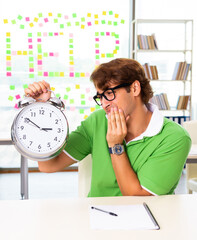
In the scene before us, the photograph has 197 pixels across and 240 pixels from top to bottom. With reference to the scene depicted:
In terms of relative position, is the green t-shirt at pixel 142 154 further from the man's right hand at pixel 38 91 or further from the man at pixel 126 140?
the man's right hand at pixel 38 91

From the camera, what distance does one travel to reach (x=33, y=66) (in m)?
4.92

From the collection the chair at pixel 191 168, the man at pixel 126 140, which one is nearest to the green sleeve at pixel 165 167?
the man at pixel 126 140

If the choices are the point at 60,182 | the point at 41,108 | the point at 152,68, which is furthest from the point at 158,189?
the point at 152,68

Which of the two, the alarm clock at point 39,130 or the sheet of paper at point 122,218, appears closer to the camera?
the sheet of paper at point 122,218

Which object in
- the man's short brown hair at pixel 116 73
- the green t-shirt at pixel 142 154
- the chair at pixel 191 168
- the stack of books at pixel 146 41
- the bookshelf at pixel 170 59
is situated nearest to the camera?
the green t-shirt at pixel 142 154

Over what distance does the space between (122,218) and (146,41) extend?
3.99 meters

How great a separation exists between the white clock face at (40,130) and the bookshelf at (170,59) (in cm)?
369

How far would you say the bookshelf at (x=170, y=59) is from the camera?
16.1ft

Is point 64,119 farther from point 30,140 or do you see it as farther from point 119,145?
point 119,145

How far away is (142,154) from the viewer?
1521 millimetres

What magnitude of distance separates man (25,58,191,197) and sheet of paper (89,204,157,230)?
196 millimetres

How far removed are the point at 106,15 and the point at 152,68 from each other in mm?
1071

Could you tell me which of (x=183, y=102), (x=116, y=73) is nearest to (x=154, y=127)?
(x=116, y=73)

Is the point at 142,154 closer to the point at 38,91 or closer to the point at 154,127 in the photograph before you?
the point at 154,127
